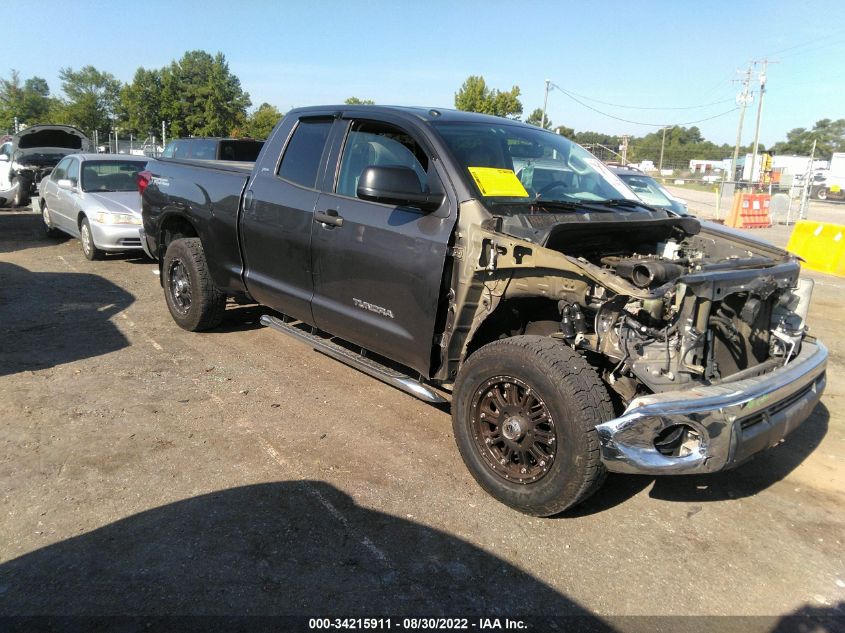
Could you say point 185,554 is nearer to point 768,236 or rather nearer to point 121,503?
point 121,503

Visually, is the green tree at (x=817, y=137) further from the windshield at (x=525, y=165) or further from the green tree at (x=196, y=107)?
the windshield at (x=525, y=165)

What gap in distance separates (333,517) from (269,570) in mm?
482

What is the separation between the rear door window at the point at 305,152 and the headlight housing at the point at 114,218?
549cm

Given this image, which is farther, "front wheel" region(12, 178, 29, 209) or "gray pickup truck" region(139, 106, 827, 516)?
"front wheel" region(12, 178, 29, 209)

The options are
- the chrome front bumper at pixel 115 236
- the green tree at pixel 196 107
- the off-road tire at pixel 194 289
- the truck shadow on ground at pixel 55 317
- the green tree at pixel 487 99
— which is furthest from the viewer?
the green tree at pixel 196 107

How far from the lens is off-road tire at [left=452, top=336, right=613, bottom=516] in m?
2.93

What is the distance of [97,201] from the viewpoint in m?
Answer: 9.47

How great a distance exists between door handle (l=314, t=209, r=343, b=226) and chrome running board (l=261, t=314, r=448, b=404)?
918 mm

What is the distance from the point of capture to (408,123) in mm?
3955

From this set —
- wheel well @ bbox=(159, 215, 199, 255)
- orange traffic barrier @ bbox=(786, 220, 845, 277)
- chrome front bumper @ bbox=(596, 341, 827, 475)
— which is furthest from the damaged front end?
orange traffic barrier @ bbox=(786, 220, 845, 277)

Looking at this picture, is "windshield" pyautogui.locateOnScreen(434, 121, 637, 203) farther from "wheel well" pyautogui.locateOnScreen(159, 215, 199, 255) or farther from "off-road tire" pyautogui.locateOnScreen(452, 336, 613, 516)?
"wheel well" pyautogui.locateOnScreen(159, 215, 199, 255)

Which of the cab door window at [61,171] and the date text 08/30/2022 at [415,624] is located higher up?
the cab door window at [61,171]

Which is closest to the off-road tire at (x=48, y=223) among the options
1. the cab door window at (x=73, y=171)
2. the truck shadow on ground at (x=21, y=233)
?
the truck shadow on ground at (x=21, y=233)

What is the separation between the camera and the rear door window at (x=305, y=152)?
14.8 ft
